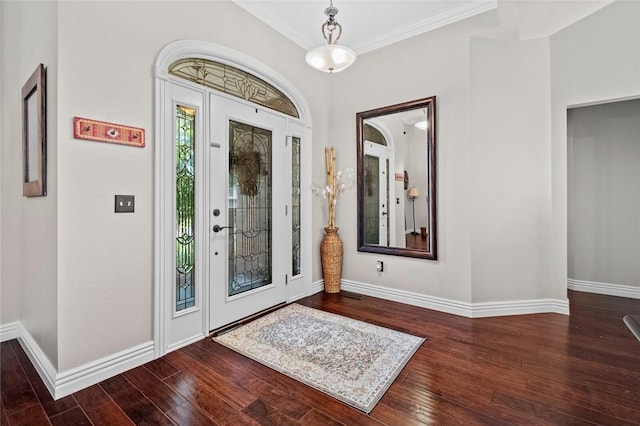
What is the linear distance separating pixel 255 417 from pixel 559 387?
6.17 ft

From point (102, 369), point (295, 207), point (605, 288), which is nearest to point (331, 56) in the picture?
point (295, 207)

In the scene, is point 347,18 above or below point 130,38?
above

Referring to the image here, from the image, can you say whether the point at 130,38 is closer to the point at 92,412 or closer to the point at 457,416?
the point at 92,412

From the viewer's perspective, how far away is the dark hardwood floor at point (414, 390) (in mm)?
1637

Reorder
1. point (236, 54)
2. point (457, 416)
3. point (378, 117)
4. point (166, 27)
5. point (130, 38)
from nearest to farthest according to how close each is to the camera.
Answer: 1. point (457, 416)
2. point (130, 38)
3. point (166, 27)
4. point (236, 54)
5. point (378, 117)

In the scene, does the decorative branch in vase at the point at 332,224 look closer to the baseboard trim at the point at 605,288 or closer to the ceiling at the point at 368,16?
the ceiling at the point at 368,16

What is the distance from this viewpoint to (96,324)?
198 cm

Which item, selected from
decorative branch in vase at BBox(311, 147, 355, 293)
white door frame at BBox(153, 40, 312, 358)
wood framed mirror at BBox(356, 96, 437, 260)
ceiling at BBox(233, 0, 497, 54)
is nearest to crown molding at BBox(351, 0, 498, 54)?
ceiling at BBox(233, 0, 497, 54)

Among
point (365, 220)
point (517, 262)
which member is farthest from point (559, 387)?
point (365, 220)

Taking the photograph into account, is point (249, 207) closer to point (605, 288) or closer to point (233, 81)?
point (233, 81)

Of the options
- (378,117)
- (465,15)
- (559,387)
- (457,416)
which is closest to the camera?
(457,416)

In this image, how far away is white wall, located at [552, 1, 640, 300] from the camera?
282cm

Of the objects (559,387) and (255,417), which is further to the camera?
(559,387)

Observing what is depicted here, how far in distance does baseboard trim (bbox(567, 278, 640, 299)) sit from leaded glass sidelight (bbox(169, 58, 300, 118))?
13.9 ft
